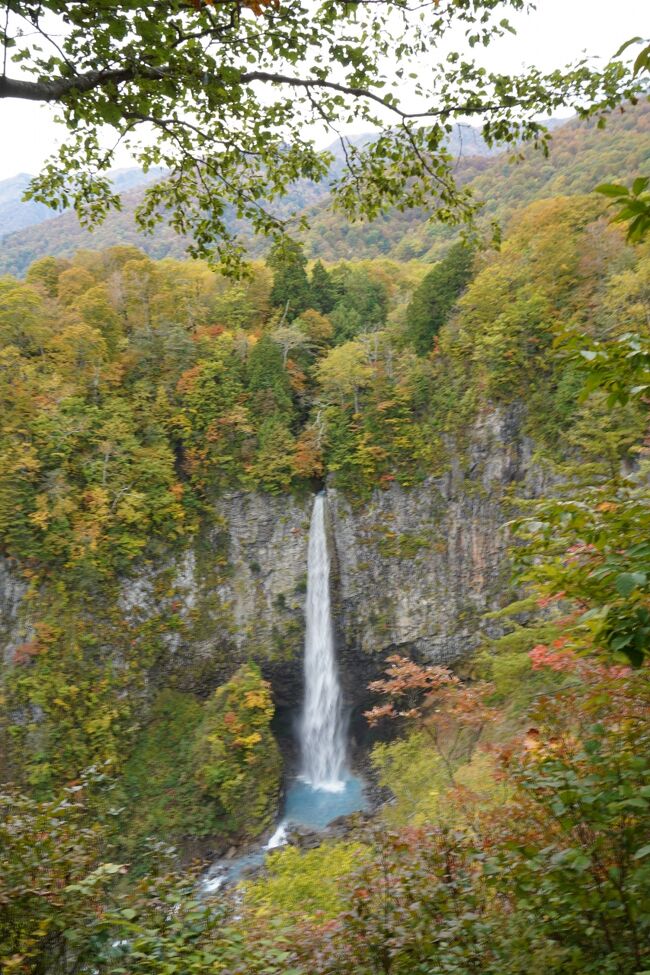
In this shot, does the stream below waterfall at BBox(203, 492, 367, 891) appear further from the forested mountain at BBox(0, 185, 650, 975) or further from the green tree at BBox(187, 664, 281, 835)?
the green tree at BBox(187, 664, 281, 835)

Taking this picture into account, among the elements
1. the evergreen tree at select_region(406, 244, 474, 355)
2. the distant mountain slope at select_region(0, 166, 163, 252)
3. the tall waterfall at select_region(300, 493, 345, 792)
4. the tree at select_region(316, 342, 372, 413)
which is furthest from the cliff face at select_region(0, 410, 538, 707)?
the distant mountain slope at select_region(0, 166, 163, 252)

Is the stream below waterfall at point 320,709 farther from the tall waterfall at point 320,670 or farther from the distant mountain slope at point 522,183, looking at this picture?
the distant mountain slope at point 522,183

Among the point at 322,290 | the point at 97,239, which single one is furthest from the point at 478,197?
the point at 97,239

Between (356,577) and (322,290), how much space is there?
Answer: 39.0 feet

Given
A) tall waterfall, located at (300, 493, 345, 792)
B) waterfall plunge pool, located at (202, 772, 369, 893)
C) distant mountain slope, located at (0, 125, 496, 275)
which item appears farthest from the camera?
distant mountain slope, located at (0, 125, 496, 275)

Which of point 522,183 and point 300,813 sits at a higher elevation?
point 522,183

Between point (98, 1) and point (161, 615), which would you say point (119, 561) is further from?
point (98, 1)

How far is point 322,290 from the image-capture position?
23.6m

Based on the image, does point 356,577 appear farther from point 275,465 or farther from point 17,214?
point 17,214

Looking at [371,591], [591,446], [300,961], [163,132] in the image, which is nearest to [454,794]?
[300,961]

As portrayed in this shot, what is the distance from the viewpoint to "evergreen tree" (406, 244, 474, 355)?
766 inches

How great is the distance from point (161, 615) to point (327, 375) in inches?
375

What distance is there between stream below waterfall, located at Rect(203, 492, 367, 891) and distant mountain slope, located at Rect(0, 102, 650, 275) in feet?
57.0

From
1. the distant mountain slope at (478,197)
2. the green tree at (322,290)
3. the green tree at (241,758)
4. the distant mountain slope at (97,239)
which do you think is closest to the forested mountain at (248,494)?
the green tree at (241,758)
